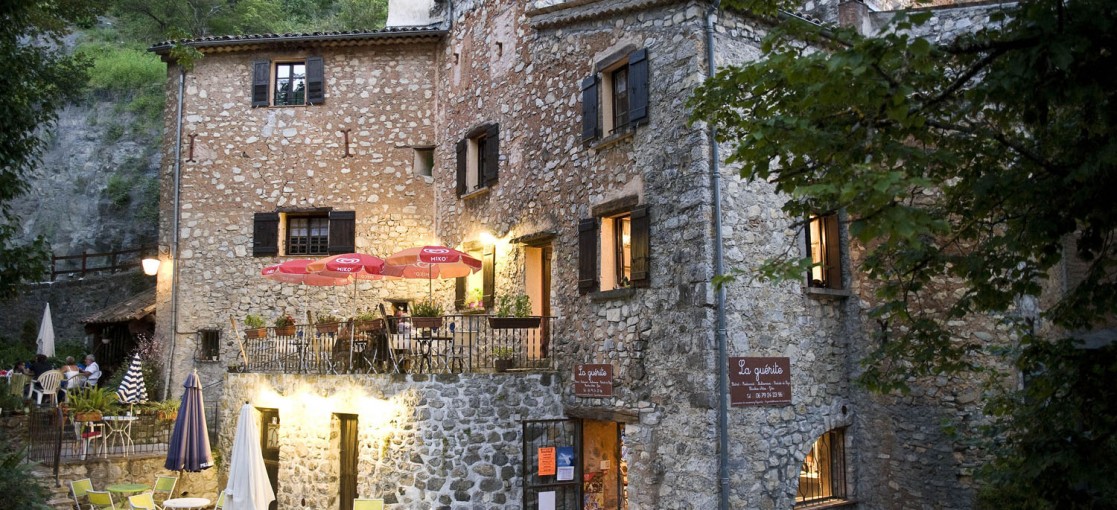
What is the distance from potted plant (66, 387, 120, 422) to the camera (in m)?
13.8

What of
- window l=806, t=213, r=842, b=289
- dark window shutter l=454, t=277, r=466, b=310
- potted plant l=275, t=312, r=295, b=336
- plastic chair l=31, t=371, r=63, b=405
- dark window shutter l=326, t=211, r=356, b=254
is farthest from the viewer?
dark window shutter l=326, t=211, r=356, b=254

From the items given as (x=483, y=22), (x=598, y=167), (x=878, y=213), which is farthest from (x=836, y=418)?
(x=483, y=22)

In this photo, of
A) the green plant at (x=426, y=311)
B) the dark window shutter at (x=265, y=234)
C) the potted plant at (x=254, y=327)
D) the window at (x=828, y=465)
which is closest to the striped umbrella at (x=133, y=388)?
the potted plant at (x=254, y=327)

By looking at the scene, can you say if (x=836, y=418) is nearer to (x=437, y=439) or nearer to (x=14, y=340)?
(x=437, y=439)

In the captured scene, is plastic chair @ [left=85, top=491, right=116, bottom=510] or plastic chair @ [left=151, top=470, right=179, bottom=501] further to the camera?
plastic chair @ [left=151, top=470, right=179, bottom=501]

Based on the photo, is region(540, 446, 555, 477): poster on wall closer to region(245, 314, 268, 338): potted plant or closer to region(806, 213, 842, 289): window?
region(806, 213, 842, 289): window

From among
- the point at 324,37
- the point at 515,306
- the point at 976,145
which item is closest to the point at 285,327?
the point at 515,306

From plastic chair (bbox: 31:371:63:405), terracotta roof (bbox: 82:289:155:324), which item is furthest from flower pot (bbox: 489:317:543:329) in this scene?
terracotta roof (bbox: 82:289:155:324)

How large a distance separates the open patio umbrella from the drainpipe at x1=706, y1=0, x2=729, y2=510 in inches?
254

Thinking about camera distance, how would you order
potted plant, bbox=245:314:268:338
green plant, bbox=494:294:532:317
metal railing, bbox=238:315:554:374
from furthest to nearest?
potted plant, bbox=245:314:268:338, green plant, bbox=494:294:532:317, metal railing, bbox=238:315:554:374

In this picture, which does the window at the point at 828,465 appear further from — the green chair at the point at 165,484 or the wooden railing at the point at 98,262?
the wooden railing at the point at 98,262

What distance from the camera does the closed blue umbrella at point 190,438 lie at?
1247 centimetres

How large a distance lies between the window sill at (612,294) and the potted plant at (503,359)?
1.51 meters

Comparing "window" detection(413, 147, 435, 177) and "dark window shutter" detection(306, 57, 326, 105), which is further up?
"dark window shutter" detection(306, 57, 326, 105)
